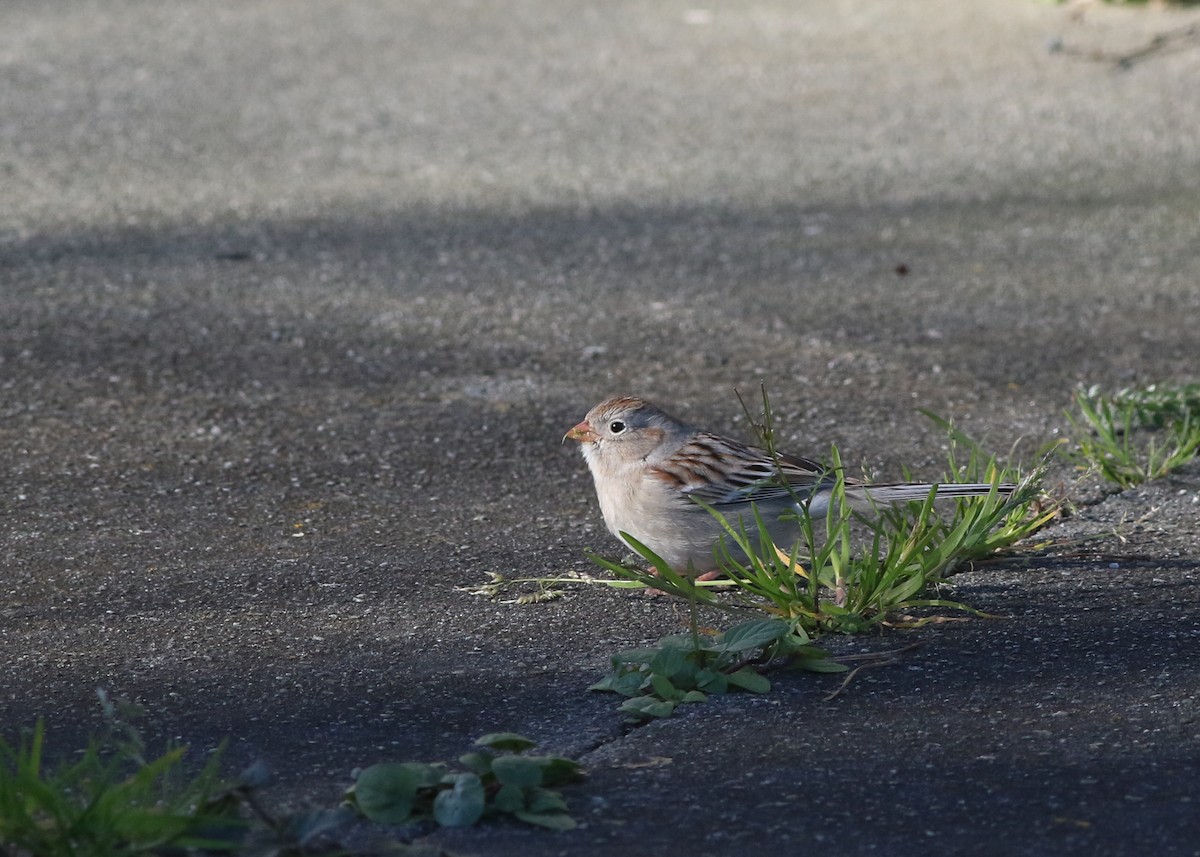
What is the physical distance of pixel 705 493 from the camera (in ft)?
13.7

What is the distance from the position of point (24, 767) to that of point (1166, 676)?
2507 millimetres

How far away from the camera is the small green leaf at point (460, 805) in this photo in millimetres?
2945

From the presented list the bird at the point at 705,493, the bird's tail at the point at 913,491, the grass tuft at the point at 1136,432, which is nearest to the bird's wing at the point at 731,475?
the bird at the point at 705,493

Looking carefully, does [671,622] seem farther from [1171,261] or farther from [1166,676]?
[1171,261]

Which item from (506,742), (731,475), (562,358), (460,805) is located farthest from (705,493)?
(562,358)

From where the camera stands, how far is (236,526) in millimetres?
4781

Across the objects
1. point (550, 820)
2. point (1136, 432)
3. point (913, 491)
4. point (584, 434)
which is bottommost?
point (550, 820)

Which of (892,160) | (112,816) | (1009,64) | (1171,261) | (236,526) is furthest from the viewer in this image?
(1009,64)

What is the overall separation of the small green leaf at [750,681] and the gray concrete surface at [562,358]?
0.09ft

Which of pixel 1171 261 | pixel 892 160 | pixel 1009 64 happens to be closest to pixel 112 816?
pixel 1171 261

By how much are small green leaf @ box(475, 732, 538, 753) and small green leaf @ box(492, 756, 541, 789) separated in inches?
3.7

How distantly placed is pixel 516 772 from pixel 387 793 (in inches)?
9.9

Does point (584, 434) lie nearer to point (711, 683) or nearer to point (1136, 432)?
point (711, 683)

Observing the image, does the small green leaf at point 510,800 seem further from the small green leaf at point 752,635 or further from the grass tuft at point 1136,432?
the grass tuft at point 1136,432
